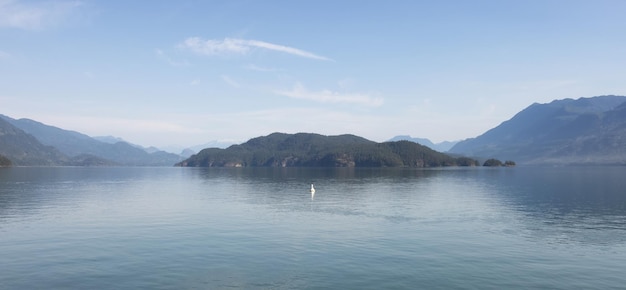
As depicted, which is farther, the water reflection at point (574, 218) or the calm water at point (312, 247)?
the water reflection at point (574, 218)

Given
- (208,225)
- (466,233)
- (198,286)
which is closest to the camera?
(198,286)

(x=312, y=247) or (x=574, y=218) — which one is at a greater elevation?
(x=574, y=218)

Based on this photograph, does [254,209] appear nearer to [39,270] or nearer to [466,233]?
[466,233]

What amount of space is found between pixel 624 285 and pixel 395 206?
171 feet

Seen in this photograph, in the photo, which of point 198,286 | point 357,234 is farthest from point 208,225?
point 198,286

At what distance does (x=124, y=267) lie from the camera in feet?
129

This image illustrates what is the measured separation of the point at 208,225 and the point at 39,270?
87.4ft

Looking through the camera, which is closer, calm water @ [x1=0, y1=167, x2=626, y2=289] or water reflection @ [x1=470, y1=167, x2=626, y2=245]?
calm water @ [x1=0, y1=167, x2=626, y2=289]

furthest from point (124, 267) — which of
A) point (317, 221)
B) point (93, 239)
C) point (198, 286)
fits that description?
point (317, 221)

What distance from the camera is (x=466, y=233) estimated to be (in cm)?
5656

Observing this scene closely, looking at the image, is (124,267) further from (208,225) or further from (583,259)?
(583,259)

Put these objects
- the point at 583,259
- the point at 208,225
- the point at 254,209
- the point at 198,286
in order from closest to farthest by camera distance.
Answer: the point at 198,286 → the point at 583,259 → the point at 208,225 → the point at 254,209

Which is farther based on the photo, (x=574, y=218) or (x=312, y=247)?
(x=574, y=218)

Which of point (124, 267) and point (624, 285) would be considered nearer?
point (624, 285)
